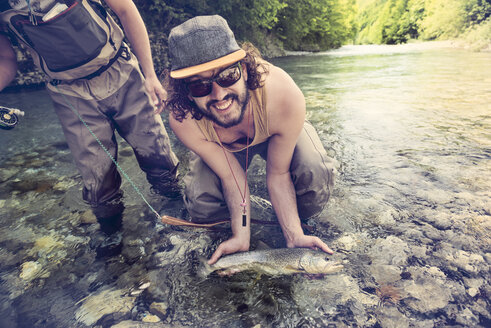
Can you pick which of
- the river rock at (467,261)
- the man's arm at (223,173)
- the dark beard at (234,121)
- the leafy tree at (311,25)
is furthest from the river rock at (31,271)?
the leafy tree at (311,25)

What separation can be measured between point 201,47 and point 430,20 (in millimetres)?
45760

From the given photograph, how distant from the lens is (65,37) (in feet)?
6.23

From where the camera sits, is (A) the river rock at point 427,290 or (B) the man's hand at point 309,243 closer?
(A) the river rock at point 427,290

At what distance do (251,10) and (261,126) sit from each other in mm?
14861

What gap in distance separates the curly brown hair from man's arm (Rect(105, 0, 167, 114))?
36cm

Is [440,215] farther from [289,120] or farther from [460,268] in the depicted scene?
[289,120]

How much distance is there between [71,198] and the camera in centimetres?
296

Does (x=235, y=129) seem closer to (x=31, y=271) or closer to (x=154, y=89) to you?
(x=154, y=89)

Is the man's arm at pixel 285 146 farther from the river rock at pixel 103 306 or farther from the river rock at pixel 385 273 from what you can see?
the river rock at pixel 103 306

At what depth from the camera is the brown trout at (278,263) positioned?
1.75 m

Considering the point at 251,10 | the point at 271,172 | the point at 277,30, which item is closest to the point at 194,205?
the point at 271,172

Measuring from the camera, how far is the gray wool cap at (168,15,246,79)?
1.54m

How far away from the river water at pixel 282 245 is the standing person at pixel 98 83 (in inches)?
13.2

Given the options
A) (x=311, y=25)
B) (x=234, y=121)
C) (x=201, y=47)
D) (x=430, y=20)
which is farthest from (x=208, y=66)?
(x=430, y=20)
